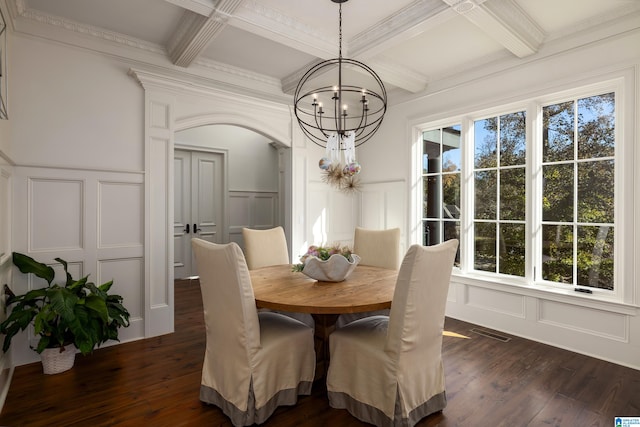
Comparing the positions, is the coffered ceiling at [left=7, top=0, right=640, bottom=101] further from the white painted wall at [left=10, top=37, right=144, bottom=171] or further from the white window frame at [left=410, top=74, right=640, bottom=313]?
the white window frame at [left=410, top=74, right=640, bottom=313]

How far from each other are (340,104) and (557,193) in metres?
2.42

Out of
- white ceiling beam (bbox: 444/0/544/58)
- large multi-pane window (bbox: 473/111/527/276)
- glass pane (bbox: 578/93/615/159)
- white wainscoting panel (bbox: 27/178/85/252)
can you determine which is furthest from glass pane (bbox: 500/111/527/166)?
white wainscoting panel (bbox: 27/178/85/252)

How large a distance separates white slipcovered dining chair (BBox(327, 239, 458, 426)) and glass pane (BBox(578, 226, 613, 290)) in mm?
1883

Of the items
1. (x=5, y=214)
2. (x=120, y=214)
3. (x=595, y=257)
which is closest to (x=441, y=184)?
(x=595, y=257)

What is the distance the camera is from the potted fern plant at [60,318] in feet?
7.72

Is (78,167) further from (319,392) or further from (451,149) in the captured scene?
(451,149)

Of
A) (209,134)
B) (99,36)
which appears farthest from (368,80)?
(209,134)

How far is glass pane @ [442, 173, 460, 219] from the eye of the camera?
13.0ft

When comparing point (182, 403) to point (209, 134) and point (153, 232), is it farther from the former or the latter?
point (209, 134)

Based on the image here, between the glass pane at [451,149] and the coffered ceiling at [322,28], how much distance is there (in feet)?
2.30

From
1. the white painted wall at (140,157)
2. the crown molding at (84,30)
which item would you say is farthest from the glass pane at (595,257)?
the crown molding at (84,30)

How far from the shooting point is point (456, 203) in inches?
156

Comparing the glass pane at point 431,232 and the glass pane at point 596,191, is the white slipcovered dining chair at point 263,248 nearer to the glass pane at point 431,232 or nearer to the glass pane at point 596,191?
the glass pane at point 431,232

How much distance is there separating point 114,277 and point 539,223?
13.2ft
